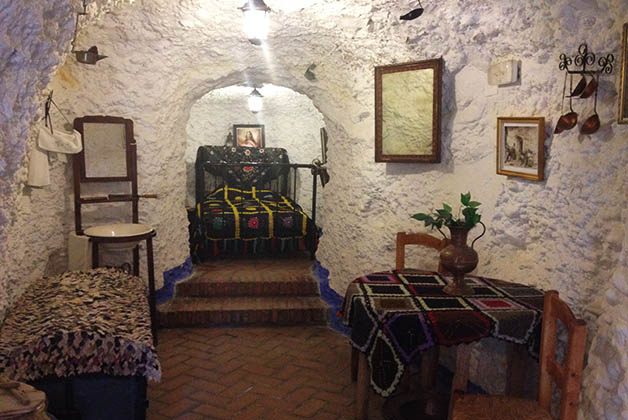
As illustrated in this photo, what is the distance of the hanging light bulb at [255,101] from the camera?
7.59m

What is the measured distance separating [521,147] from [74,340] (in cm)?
242

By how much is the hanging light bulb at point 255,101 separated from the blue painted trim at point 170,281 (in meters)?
3.11

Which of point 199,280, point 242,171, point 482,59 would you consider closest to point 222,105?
point 242,171

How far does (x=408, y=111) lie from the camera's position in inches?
152

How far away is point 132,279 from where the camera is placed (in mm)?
3869

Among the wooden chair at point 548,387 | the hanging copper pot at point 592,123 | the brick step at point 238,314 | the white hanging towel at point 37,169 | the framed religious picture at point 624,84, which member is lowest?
the brick step at point 238,314

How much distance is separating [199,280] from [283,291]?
0.77 meters

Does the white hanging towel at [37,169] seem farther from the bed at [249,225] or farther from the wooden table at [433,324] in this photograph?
the bed at [249,225]

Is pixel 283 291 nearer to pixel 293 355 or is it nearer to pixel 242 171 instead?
pixel 293 355

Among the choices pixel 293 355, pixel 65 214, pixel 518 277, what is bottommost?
pixel 293 355

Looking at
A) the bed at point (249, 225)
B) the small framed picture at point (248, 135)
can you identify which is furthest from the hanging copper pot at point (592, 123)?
the small framed picture at point (248, 135)

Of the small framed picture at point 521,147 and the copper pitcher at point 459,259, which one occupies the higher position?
the small framed picture at point 521,147

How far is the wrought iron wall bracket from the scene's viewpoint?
2344 millimetres

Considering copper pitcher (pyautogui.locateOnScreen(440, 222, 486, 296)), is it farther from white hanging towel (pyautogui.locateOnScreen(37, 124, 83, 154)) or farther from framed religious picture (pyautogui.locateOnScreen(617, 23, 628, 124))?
white hanging towel (pyautogui.locateOnScreen(37, 124, 83, 154))
